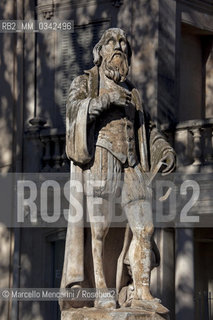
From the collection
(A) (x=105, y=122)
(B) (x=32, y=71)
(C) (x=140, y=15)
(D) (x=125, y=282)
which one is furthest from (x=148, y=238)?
(B) (x=32, y=71)

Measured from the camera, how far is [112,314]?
9719 millimetres

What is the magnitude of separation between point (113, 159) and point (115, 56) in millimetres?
1004

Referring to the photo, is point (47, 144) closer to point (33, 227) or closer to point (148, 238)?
point (33, 227)

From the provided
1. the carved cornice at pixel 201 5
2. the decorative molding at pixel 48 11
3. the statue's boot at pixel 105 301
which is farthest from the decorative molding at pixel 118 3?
the statue's boot at pixel 105 301

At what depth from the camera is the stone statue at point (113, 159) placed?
32.8ft

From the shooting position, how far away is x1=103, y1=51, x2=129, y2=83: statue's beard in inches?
408

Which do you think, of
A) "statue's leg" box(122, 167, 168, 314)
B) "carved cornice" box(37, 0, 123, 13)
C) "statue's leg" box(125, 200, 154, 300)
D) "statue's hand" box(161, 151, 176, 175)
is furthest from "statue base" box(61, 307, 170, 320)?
"carved cornice" box(37, 0, 123, 13)

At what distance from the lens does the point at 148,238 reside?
398 inches

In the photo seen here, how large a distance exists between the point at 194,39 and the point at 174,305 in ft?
15.2

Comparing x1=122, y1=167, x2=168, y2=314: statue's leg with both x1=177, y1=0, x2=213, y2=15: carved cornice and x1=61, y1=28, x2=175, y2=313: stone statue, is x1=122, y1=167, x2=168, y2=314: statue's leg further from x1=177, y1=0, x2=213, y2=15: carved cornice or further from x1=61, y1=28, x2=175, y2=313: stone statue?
x1=177, y1=0, x2=213, y2=15: carved cornice

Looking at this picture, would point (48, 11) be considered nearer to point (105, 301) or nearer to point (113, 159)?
point (113, 159)

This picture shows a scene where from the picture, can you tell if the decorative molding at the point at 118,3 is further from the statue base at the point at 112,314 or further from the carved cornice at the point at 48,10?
the statue base at the point at 112,314

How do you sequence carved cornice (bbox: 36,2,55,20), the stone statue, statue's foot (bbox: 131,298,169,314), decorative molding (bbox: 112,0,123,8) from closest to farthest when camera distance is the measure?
statue's foot (bbox: 131,298,169,314)
the stone statue
decorative molding (bbox: 112,0,123,8)
carved cornice (bbox: 36,2,55,20)

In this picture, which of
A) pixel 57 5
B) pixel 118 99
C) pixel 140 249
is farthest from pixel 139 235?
pixel 57 5
